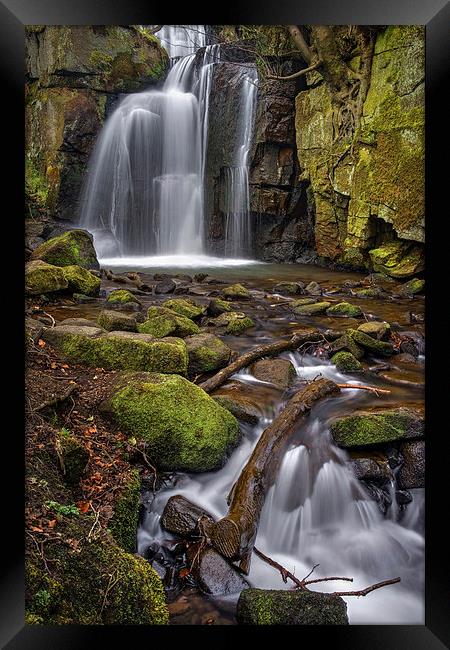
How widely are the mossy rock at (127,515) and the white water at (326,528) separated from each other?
11 cm

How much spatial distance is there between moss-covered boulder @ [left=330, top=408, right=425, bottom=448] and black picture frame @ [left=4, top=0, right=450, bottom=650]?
606mm

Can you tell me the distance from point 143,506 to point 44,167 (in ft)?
11.4

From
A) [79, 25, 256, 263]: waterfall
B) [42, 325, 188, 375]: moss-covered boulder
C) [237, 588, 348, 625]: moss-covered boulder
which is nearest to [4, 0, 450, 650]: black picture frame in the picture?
[237, 588, 348, 625]: moss-covered boulder

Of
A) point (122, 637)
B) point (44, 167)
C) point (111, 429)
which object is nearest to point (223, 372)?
point (111, 429)

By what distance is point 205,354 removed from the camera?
12.3ft

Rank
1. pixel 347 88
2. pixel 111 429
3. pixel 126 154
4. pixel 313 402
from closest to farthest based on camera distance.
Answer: pixel 111 429, pixel 313 402, pixel 347 88, pixel 126 154

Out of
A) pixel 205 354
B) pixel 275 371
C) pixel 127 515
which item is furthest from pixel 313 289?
pixel 127 515

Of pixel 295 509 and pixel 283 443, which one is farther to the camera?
pixel 283 443

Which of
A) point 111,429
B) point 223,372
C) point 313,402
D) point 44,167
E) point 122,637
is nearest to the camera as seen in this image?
point 122,637

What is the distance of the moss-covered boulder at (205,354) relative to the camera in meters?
3.69

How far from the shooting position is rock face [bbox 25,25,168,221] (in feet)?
13.1

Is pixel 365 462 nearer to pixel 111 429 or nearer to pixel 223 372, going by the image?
pixel 223 372

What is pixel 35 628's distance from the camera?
7.11ft
